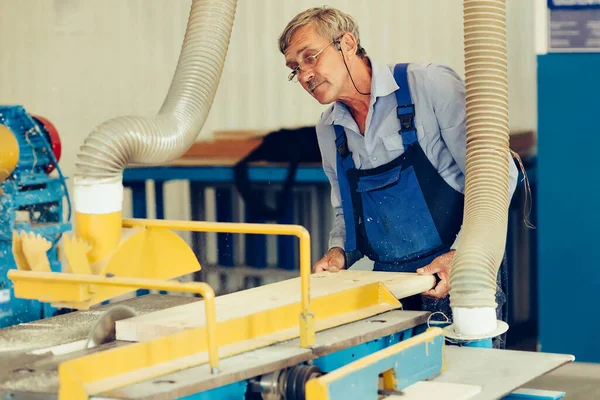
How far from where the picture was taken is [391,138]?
9.51 ft

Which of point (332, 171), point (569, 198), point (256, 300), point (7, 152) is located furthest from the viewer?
point (569, 198)

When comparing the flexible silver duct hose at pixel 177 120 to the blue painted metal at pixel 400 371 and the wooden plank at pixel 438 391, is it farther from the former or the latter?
the wooden plank at pixel 438 391

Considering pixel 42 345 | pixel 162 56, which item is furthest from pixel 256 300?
pixel 162 56

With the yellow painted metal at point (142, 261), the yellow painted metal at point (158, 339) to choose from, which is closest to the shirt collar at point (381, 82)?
the yellow painted metal at point (158, 339)

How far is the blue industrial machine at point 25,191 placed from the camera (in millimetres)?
3311

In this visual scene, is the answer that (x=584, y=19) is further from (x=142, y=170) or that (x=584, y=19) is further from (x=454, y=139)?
(x=142, y=170)


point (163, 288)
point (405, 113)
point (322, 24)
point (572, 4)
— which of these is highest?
point (572, 4)

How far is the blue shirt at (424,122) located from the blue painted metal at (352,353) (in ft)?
2.36

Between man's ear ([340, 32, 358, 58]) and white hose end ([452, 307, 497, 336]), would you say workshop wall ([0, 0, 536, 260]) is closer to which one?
man's ear ([340, 32, 358, 58])

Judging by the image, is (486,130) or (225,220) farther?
(225,220)

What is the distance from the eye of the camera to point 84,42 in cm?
517

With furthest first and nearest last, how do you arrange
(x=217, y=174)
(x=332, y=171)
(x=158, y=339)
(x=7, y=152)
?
(x=217, y=174), (x=7, y=152), (x=332, y=171), (x=158, y=339)

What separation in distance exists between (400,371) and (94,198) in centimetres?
73

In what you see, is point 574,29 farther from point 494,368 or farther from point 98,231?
point 98,231
